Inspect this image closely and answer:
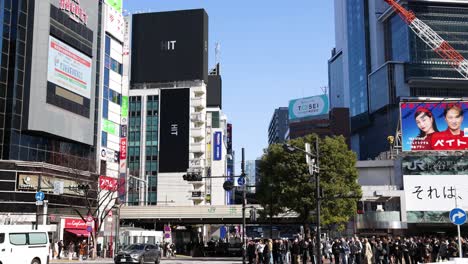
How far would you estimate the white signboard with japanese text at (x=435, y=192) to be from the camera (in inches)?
2254

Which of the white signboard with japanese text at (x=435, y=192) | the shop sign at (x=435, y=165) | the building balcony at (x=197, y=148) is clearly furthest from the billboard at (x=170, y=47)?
the white signboard with japanese text at (x=435, y=192)

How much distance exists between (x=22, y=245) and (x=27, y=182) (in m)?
24.8

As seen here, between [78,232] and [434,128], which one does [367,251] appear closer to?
[78,232]

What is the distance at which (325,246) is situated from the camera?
38.9m

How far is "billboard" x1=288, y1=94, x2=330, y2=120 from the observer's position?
15362 cm

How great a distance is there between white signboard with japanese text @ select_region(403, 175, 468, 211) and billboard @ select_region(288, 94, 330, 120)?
94.8 meters

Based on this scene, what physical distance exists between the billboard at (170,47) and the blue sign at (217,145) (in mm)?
12036

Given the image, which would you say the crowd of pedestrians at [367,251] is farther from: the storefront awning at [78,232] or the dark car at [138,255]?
the storefront awning at [78,232]

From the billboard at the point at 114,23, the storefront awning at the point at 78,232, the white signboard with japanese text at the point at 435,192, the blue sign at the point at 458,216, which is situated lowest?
the storefront awning at the point at 78,232

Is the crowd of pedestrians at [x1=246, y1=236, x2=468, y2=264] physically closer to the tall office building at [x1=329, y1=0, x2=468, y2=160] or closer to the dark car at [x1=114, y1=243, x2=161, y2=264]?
the dark car at [x1=114, y1=243, x2=161, y2=264]

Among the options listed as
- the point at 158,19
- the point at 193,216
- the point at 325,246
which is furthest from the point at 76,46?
the point at 158,19

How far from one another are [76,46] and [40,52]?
601 centimetres

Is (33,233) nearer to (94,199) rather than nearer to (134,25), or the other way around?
(94,199)

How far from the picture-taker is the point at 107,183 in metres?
58.7
